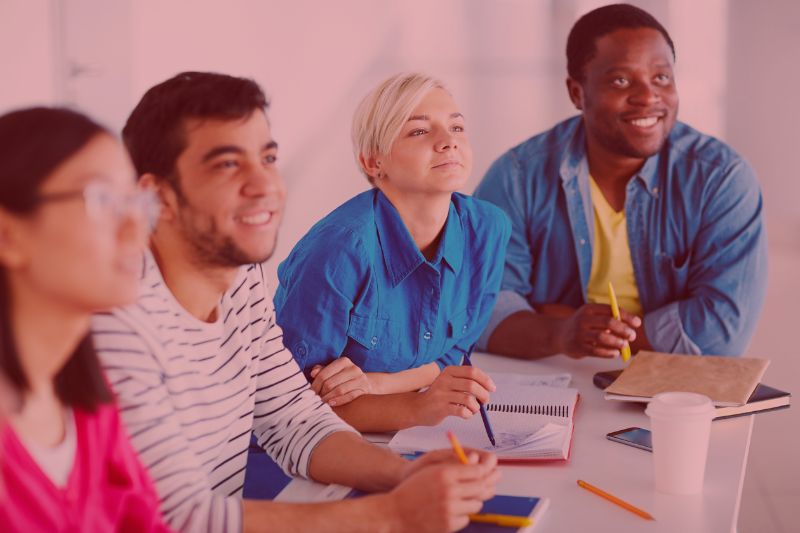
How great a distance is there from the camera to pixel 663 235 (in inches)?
95.8

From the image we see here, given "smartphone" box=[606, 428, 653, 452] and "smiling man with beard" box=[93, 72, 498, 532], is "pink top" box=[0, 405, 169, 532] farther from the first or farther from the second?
"smartphone" box=[606, 428, 653, 452]

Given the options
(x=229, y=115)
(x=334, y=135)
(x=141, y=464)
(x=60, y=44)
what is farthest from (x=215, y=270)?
(x=334, y=135)

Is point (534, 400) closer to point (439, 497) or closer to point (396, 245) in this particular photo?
point (396, 245)

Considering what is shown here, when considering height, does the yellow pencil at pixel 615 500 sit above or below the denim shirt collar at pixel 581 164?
below

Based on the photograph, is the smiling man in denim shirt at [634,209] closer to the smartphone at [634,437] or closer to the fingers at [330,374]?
the fingers at [330,374]

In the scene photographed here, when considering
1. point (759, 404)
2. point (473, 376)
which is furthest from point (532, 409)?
point (759, 404)

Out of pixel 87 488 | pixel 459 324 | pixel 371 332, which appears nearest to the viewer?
pixel 87 488

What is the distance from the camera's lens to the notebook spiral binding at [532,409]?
1.68 m

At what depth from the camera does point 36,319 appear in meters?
0.92

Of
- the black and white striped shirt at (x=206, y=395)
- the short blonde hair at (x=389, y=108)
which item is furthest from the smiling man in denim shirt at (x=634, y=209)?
the black and white striped shirt at (x=206, y=395)

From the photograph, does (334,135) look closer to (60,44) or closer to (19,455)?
(60,44)

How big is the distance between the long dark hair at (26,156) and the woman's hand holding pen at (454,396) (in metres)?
0.81

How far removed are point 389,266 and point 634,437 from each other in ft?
1.94

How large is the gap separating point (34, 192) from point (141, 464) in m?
0.37
